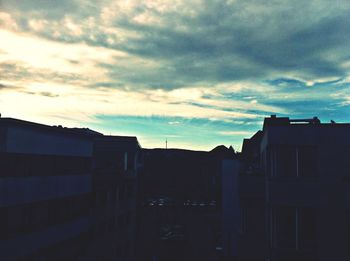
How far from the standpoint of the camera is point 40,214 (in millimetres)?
22031

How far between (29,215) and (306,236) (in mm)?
17087

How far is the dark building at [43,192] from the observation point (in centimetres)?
1839

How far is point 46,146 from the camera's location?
2244cm

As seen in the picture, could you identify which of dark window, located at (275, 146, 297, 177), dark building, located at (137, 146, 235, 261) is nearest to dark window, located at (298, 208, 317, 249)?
dark window, located at (275, 146, 297, 177)

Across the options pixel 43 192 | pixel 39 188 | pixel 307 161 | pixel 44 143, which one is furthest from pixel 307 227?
pixel 44 143

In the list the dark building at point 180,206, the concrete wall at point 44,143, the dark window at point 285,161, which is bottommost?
the dark building at point 180,206

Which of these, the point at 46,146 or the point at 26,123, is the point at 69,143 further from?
the point at 26,123

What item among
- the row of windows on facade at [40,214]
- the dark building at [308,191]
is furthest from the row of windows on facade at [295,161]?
the row of windows on facade at [40,214]

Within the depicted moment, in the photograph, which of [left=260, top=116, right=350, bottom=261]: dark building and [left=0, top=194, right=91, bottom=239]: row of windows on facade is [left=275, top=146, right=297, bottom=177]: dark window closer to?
[left=260, top=116, right=350, bottom=261]: dark building

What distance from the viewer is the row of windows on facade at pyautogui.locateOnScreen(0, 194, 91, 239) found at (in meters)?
18.5

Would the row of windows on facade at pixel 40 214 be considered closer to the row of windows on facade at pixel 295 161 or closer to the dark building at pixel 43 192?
the dark building at pixel 43 192

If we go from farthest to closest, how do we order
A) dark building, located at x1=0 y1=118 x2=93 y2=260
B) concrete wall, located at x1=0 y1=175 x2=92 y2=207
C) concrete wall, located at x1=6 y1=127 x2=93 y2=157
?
concrete wall, located at x1=6 y1=127 x2=93 y2=157 < dark building, located at x1=0 y1=118 x2=93 y2=260 < concrete wall, located at x1=0 y1=175 x2=92 y2=207

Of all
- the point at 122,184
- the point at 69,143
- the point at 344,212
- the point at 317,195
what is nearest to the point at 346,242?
the point at 344,212

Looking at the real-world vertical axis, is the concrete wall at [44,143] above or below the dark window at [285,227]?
above
